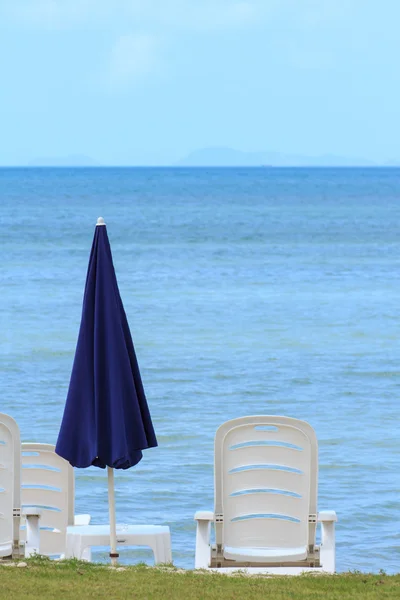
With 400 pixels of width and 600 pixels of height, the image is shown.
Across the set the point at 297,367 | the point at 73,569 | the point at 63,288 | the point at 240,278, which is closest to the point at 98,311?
the point at 73,569

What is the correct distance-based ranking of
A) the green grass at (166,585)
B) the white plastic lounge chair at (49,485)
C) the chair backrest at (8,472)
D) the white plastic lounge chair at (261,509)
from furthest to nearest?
A: the white plastic lounge chair at (49,485) → the white plastic lounge chair at (261,509) → the chair backrest at (8,472) → the green grass at (166,585)

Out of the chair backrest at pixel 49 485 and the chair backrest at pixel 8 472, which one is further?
the chair backrest at pixel 49 485

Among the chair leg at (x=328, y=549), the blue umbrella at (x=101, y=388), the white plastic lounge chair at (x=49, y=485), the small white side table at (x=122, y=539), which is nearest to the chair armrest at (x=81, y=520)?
the white plastic lounge chair at (x=49, y=485)

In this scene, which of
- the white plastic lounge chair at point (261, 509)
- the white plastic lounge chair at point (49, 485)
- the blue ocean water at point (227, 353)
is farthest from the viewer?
the blue ocean water at point (227, 353)

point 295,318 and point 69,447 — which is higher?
point 69,447

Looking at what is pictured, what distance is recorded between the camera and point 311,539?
19.7ft

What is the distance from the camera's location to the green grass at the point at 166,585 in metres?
5.36

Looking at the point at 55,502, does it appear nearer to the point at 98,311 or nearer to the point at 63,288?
the point at 98,311

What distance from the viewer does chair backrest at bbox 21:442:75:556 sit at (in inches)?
257

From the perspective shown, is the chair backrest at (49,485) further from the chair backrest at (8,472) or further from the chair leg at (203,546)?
the chair leg at (203,546)

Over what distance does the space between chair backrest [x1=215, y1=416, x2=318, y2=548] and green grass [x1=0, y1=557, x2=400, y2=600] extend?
288 millimetres

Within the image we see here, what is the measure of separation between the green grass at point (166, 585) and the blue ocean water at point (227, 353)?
3.27 m

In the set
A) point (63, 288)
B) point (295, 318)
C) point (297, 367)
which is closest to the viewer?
point (297, 367)

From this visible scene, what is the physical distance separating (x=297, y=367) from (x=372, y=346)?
2904 mm
